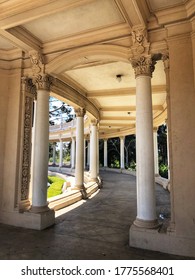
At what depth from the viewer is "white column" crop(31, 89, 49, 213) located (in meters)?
7.06

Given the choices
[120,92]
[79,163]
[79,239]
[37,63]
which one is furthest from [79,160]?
[79,239]

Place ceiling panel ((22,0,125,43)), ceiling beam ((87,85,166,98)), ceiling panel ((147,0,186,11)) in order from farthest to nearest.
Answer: ceiling beam ((87,85,166,98)), ceiling panel ((22,0,125,43)), ceiling panel ((147,0,186,11))

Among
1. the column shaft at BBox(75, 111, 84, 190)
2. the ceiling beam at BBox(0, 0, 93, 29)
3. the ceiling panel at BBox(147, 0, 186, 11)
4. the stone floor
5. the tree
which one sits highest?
the tree

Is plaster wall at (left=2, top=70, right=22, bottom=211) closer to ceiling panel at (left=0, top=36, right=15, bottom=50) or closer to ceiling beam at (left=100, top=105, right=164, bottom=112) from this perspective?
ceiling panel at (left=0, top=36, right=15, bottom=50)

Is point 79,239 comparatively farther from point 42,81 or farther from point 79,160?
point 79,160

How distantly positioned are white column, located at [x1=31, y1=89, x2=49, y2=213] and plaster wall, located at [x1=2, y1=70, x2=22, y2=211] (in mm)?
712

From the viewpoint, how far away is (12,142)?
7.51 metres

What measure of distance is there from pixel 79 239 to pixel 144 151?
9.94ft

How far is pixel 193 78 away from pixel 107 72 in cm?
448

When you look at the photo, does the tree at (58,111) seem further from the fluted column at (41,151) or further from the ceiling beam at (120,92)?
the fluted column at (41,151)

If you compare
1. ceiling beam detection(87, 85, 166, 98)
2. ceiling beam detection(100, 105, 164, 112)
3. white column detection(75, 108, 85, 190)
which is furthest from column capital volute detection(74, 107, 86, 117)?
ceiling beam detection(100, 105, 164, 112)

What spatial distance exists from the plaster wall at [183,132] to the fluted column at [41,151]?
13.8 ft
